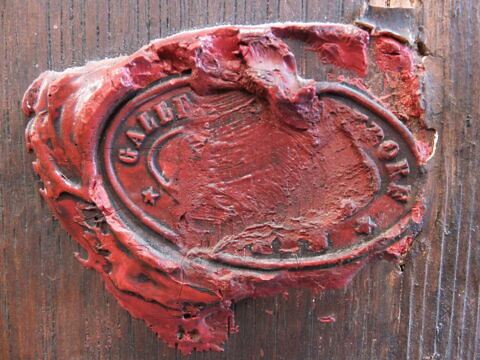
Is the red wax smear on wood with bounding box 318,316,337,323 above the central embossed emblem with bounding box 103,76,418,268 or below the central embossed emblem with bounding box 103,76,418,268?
below

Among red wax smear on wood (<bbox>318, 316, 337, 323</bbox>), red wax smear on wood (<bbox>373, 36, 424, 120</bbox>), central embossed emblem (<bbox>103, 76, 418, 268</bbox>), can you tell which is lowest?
red wax smear on wood (<bbox>318, 316, 337, 323</bbox>)

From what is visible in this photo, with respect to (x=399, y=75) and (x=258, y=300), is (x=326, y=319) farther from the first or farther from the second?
(x=399, y=75)

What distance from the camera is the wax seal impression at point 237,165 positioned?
1369 mm

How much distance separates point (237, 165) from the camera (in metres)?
1.42

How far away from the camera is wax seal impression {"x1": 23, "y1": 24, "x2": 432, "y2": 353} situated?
137cm

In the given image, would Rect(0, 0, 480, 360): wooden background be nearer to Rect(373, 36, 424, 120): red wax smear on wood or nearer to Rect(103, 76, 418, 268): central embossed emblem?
Rect(373, 36, 424, 120): red wax smear on wood

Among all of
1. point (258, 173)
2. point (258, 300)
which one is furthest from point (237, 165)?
point (258, 300)

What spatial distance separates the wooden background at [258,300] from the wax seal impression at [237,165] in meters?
0.13

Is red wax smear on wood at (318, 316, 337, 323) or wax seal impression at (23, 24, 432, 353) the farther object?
red wax smear on wood at (318, 316, 337, 323)

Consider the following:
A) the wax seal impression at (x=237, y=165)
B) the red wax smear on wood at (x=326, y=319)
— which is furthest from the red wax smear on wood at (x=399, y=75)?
the red wax smear on wood at (x=326, y=319)

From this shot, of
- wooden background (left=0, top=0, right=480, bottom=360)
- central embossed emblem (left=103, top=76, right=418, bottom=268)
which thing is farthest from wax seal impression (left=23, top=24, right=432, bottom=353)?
wooden background (left=0, top=0, right=480, bottom=360)

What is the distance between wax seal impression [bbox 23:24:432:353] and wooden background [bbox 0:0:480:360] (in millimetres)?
130

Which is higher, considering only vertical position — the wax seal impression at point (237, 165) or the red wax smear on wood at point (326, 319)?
the wax seal impression at point (237, 165)

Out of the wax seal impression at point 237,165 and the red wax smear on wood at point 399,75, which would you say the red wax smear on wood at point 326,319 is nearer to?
the wax seal impression at point 237,165
